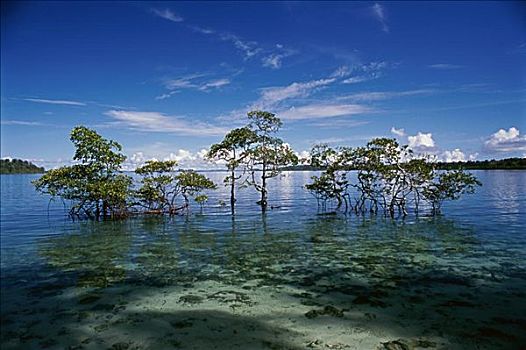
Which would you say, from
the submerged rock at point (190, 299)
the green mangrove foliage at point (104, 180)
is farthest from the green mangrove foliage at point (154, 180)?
the submerged rock at point (190, 299)

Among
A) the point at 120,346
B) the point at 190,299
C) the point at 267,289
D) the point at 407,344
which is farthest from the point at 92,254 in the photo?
the point at 407,344

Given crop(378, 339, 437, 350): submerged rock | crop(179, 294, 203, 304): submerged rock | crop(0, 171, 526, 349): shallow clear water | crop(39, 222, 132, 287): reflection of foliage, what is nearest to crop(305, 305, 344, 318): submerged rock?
crop(0, 171, 526, 349): shallow clear water

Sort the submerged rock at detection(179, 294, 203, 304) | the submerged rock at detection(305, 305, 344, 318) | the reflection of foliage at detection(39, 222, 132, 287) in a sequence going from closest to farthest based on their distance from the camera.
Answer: the submerged rock at detection(305, 305, 344, 318), the submerged rock at detection(179, 294, 203, 304), the reflection of foliage at detection(39, 222, 132, 287)

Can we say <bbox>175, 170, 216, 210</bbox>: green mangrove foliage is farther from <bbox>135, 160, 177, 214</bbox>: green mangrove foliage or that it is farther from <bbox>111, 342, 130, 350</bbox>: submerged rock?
<bbox>111, 342, 130, 350</bbox>: submerged rock

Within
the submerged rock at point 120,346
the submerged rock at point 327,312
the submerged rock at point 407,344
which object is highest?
the submerged rock at point 327,312

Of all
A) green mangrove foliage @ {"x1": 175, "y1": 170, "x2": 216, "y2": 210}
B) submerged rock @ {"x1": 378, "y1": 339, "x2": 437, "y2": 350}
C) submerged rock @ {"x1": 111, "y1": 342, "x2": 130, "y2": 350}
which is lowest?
submerged rock @ {"x1": 111, "y1": 342, "x2": 130, "y2": 350}

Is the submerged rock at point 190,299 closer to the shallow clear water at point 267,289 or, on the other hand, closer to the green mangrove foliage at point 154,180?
the shallow clear water at point 267,289

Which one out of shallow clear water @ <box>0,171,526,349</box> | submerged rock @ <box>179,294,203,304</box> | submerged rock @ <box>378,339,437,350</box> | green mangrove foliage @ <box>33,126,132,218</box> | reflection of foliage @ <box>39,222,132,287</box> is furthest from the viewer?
green mangrove foliage @ <box>33,126,132,218</box>

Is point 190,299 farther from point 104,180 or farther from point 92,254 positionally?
point 104,180

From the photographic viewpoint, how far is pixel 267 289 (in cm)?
1212

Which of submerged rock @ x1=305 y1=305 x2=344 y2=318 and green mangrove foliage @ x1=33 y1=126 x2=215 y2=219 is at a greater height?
green mangrove foliage @ x1=33 y1=126 x2=215 y2=219

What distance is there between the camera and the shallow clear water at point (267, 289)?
28.2 ft

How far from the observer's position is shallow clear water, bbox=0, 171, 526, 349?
8.61 m

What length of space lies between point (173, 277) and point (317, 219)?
1803 centimetres
